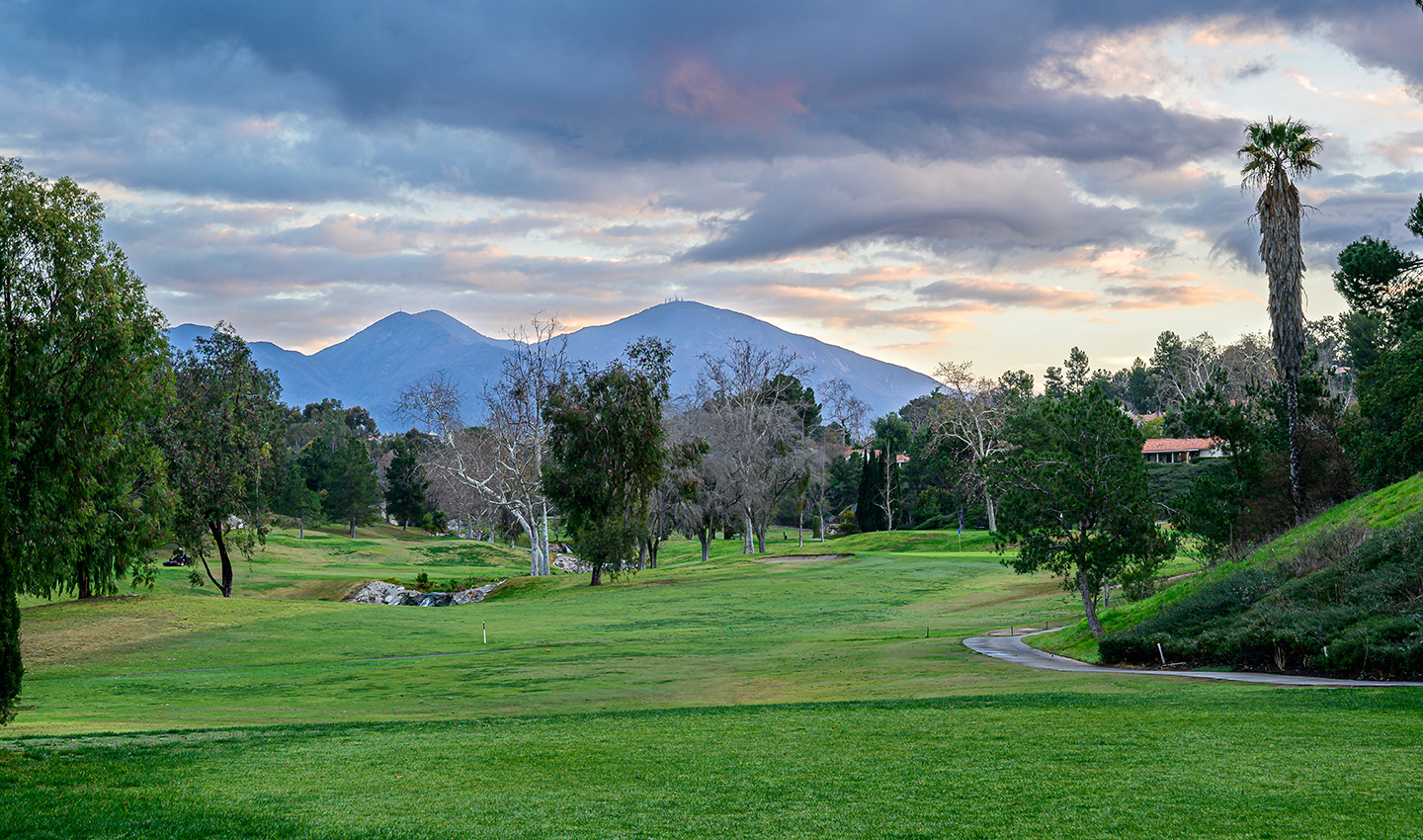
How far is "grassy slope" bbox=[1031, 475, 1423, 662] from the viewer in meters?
25.0

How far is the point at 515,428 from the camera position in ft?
207

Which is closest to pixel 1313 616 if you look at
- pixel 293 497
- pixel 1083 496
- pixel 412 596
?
pixel 1083 496

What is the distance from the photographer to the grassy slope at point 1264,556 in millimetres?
25031

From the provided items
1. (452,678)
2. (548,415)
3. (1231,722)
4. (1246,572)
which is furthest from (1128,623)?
(548,415)

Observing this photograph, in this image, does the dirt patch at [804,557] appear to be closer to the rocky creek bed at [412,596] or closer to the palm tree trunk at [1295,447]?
the rocky creek bed at [412,596]

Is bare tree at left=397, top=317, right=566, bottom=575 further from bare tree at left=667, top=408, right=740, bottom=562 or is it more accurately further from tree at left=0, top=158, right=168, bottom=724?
Result: tree at left=0, top=158, right=168, bottom=724

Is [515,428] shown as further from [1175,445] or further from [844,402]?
[1175,445]

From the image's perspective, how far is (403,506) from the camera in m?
107

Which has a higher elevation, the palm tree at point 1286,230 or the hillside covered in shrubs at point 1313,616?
the palm tree at point 1286,230

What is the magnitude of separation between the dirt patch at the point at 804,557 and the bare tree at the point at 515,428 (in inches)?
599

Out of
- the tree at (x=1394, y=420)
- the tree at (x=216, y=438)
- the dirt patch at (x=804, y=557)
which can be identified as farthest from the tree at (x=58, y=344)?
the dirt patch at (x=804, y=557)

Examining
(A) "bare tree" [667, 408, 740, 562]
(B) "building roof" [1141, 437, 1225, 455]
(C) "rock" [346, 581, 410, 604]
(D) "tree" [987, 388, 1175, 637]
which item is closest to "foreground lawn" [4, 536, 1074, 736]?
(D) "tree" [987, 388, 1175, 637]

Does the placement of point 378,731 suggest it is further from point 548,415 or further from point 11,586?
point 548,415

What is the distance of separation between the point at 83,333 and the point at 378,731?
43.7 ft
